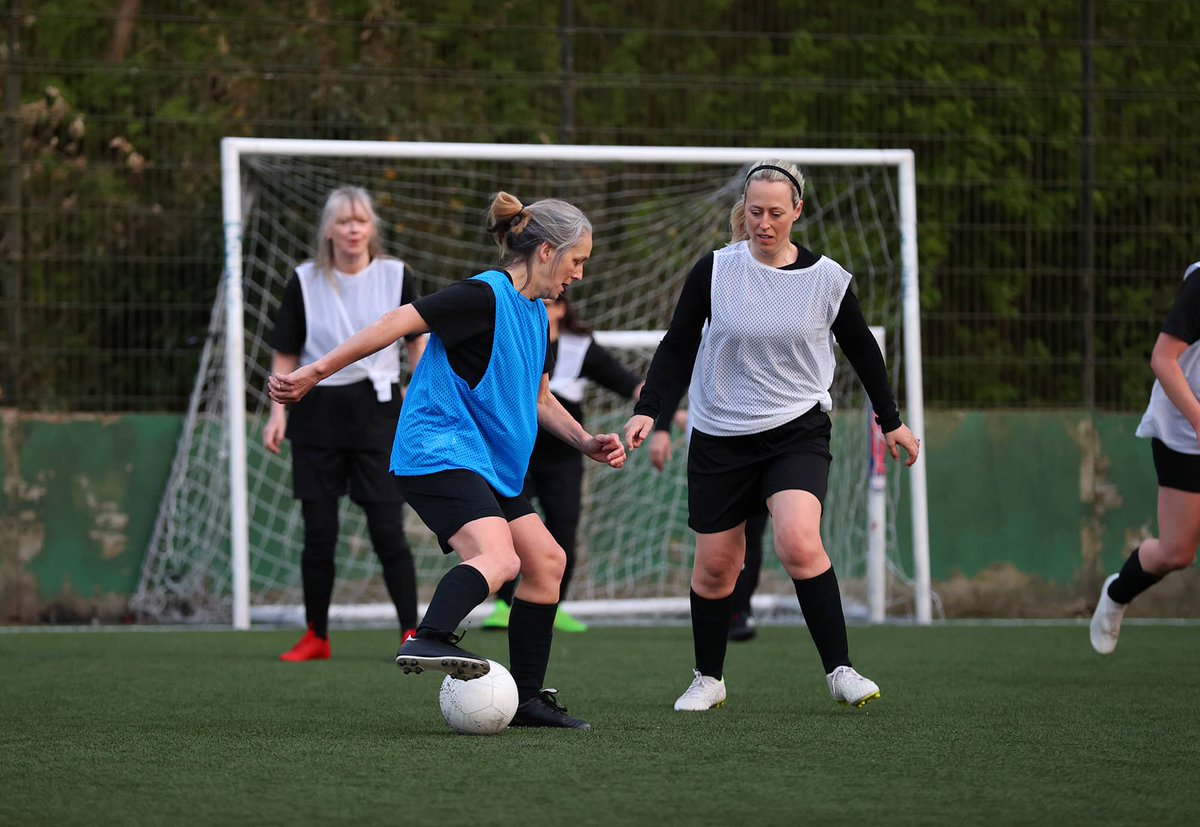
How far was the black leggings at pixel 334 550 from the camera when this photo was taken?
23.6ft

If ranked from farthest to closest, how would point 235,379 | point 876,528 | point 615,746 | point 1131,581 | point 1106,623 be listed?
point 876,528 < point 235,379 < point 1106,623 < point 1131,581 < point 615,746

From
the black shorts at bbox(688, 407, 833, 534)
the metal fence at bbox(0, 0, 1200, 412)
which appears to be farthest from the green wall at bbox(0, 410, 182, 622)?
the black shorts at bbox(688, 407, 833, 534)

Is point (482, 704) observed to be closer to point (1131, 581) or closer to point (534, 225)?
point (534, 225)

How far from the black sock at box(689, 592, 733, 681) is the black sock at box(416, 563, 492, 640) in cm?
103

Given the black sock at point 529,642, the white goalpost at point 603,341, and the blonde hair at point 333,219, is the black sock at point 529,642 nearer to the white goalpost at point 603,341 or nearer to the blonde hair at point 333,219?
the blonde hair at point 333,219

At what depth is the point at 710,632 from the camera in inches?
210

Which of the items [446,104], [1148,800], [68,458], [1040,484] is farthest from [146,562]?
[1148,800]

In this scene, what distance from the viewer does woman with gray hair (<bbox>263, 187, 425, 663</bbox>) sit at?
713 centimetres

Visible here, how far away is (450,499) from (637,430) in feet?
2.41

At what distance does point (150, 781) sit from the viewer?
12.5 ft

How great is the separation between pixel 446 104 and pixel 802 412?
5809mm

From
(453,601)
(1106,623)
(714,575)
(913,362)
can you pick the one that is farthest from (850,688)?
(913,362)

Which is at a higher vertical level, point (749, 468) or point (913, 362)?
point (913, 362)

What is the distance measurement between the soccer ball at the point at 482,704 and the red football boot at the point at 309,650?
2.68 meters
